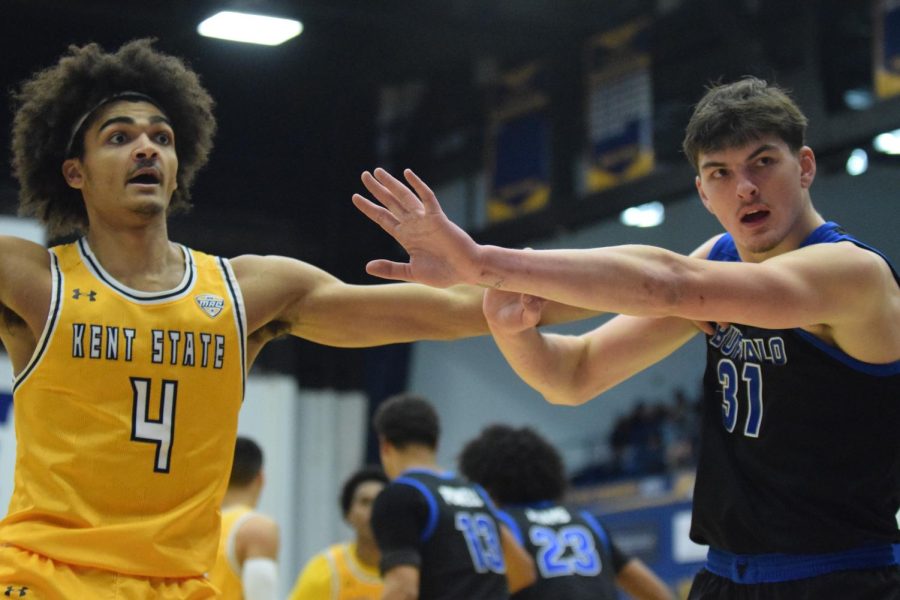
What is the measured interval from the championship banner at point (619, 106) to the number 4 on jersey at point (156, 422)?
9068 mm

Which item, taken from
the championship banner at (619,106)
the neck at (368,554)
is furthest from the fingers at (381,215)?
the championship banner at (619,106)

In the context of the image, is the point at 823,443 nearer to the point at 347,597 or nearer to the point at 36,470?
the point at 36,470

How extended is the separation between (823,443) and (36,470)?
6.97 ft

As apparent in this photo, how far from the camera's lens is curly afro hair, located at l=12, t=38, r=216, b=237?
13.6ft

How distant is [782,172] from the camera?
3484 millimetres

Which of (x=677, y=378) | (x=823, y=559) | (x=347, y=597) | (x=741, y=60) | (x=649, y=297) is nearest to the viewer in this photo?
(x=649, y=297)

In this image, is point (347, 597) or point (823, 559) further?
point (347, 597)

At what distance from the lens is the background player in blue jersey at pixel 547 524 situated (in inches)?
254

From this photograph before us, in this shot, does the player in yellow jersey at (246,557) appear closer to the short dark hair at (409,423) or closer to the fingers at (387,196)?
the short dark hair at (409,423)

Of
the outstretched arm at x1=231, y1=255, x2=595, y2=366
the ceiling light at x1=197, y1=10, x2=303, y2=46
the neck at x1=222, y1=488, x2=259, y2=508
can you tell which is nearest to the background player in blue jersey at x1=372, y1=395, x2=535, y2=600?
the neck at x1=222, y1=488, x2=259, y2=508

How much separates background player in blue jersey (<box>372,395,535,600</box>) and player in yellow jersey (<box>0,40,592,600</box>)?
209 cm

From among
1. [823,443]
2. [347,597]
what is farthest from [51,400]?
[347,597]

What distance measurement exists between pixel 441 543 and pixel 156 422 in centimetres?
274

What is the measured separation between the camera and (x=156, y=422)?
11.9ft
